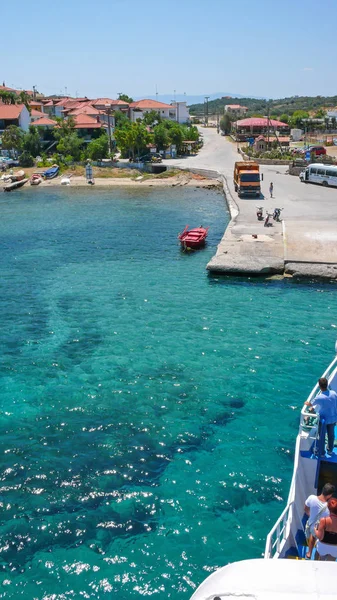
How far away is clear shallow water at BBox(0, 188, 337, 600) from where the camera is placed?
469 inches

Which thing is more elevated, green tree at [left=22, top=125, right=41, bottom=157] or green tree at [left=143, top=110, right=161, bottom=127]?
green tree at [left=143, top=110, right=161, bottom=127]

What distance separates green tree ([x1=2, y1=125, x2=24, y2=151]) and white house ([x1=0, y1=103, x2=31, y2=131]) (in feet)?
20.1

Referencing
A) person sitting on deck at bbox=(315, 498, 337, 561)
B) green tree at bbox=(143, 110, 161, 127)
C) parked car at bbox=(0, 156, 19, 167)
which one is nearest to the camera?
person sitting on deck at bbox=(315, 498, 337, 561)

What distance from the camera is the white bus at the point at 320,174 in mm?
53406

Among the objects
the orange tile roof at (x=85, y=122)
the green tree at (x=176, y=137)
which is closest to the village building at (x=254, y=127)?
the green tree at (x=176, y=137)

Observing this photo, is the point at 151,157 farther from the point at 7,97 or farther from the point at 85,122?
the point at 7,97

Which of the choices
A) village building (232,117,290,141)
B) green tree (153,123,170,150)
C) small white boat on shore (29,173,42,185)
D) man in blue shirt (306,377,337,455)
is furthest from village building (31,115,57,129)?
man in blue shirt (306,377,337,455)

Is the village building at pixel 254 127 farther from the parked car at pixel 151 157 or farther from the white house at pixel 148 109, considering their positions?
the parked car at pixel 151 157

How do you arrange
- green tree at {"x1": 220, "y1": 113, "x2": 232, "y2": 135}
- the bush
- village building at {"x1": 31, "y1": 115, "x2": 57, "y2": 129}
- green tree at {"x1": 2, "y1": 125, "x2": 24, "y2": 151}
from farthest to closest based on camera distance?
green tree at {"x1": 220, "y1": 113, "x2": 232, "y2": 135} → village building at {"x1": 31, "y1": 115, "x2": 57, "y2": 129} → green tree at {"x1": 2, "y1": 125, "x2": 24, "y2": 151} → the bush

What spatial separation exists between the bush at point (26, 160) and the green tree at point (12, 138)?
4.08 meters

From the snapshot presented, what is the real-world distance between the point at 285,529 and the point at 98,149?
74714mm

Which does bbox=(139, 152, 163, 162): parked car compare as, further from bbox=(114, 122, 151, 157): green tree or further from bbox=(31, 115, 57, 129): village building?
bbox=(31, 115, 57, 129): village building

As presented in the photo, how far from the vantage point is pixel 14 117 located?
9006 centimetres

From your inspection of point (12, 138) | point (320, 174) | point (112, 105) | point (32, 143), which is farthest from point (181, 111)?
point (320, 174)
